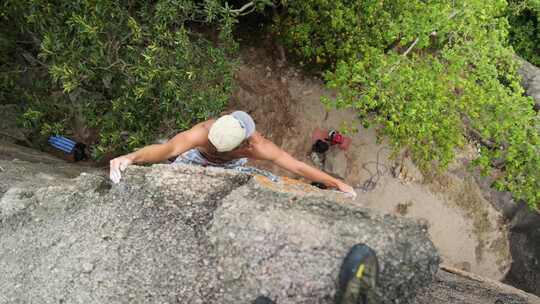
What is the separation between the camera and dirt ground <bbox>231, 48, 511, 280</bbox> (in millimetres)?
8789

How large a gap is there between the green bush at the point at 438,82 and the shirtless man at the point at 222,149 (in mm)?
1511

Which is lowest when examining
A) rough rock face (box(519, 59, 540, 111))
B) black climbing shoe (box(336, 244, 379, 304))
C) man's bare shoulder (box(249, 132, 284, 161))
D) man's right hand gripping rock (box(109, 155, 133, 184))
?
black climbing shoe (box(336, 244, 379, 304))

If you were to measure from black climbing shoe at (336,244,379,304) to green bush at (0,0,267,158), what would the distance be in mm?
3013

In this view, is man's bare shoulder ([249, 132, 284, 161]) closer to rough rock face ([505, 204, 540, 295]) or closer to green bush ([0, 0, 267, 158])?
green bush ([0, 0, 267, 158])

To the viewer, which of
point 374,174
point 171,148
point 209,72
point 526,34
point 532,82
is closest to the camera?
point 171,148

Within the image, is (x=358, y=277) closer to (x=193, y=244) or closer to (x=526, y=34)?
(x=193, y=244)

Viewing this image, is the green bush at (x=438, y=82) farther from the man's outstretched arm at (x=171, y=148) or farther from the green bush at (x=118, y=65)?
the man's outstretched arm at (x=171, y=148)

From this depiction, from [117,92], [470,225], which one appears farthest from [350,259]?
[470,225]

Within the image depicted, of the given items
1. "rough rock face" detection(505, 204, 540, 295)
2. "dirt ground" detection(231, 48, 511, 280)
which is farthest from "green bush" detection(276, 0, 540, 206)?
"rough rock face" detection(505, 204, 540, 295)

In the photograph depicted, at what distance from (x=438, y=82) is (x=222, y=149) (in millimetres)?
3272

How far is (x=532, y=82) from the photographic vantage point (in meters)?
8.15

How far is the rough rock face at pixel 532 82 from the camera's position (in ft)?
25.9

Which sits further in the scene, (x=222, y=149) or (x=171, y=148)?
(x=171, y=148)

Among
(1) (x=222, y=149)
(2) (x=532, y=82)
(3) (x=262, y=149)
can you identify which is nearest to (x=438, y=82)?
(3) (x=262, y=149)
